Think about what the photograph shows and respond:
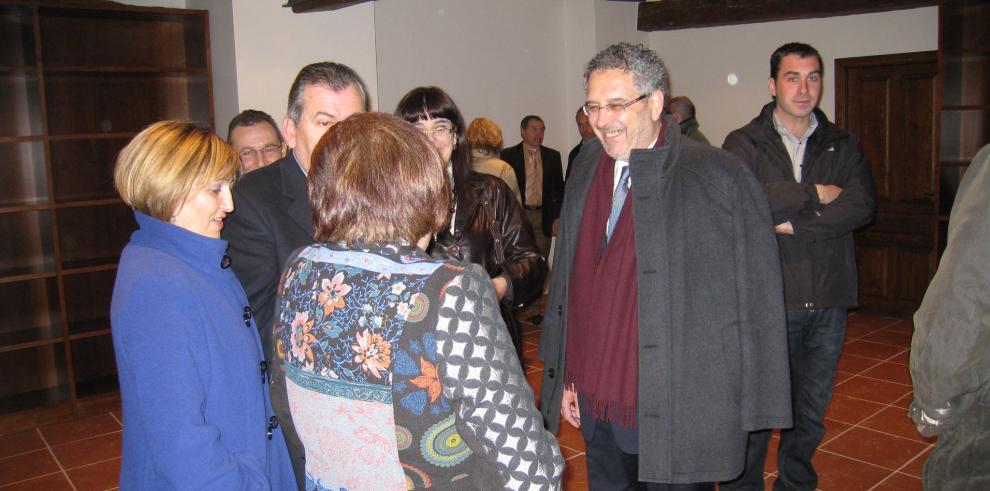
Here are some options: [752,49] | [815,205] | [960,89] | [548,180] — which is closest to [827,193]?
[815,205]

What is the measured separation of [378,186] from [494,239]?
42.1 inches

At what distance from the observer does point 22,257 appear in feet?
15.7

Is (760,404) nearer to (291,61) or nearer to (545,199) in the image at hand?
(291,61)

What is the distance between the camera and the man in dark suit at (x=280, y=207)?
186 cm

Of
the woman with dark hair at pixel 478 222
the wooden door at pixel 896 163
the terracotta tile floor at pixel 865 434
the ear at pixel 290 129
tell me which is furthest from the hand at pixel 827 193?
the wooden door at pixel 896 163

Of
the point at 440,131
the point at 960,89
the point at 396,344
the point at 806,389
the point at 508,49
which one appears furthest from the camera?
the point at 508,49

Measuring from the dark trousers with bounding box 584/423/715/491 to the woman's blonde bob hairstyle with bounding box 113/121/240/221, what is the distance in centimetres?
130

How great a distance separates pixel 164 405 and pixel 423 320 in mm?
559

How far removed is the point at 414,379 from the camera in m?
1.16

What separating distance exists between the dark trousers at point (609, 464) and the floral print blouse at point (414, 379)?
0.96 meters

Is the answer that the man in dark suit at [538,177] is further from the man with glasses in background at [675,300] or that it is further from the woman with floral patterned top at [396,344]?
the woman with floral patterned top at [396,344]

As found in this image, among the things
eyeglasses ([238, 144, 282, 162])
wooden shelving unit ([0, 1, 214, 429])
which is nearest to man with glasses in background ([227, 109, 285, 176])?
eyeglasses ([238, 144, 282, 162])

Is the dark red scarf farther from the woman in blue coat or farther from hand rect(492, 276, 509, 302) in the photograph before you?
the woman in blue coat

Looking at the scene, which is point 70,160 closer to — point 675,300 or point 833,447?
point 675,300
